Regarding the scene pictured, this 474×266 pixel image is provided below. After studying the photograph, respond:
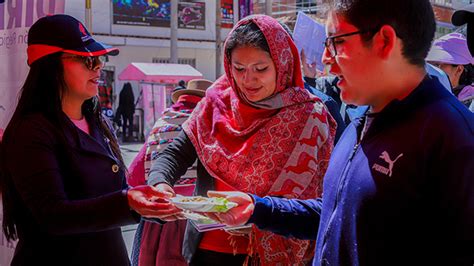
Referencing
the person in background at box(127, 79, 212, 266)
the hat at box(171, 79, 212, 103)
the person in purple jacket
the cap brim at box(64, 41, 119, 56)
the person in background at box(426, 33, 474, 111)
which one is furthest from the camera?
the person in background at box(426, 33, 474, 111)

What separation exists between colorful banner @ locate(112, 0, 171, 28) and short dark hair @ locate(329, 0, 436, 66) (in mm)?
22718

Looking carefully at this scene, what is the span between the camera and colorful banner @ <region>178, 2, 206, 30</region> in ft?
82.9

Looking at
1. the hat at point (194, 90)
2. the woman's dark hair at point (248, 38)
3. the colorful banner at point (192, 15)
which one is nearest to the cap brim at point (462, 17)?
the woman's dark hair at point (248, 38)

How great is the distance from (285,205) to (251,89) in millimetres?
580

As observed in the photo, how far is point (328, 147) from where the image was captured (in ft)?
7.13

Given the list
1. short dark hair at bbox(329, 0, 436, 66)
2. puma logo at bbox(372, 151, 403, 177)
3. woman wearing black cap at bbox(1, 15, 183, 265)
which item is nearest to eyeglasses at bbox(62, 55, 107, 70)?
woman wearing black cap at bbox(1, 15, 183, 265)

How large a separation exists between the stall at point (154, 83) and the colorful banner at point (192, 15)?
6709 millimetres

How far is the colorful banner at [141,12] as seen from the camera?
23.0 metres

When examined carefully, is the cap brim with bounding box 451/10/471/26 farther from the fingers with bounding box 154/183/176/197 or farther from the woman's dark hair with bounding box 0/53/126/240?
the woman's dark hair with bounding box 0/53/126/240

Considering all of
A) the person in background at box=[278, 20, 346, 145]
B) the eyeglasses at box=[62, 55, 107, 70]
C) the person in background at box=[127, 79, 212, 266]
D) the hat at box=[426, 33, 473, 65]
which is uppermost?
the hat at box=[426, 33, 473, 65]

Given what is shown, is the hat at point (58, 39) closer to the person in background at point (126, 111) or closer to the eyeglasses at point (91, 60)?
the eyeglasses at point (91, 60)

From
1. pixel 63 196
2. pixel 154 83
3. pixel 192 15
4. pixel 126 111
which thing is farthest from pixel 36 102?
pixel 192 15

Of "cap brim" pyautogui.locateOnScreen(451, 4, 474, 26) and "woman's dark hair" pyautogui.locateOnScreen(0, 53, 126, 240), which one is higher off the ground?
"cap brim" pyautogui.locateOnScreen(451, 4, 474, 26)

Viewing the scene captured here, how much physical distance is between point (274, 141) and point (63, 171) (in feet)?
2.72
